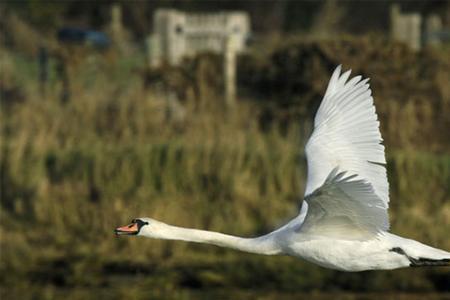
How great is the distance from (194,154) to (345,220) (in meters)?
6.55

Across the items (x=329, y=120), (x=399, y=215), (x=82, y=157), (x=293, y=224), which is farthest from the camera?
(x=82, y=157)

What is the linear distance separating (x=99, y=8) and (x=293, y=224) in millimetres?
23243

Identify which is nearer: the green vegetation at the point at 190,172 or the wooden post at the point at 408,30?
the green vegetation at the point at 190,172

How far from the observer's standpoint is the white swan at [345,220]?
7.32m

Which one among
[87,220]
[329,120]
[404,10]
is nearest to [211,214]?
[87,220]

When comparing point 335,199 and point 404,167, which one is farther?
point 404,167

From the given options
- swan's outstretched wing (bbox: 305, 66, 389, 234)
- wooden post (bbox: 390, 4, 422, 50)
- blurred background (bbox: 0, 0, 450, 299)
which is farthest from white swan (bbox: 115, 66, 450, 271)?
wooden post (bbox: 390, 4, 422, 50)

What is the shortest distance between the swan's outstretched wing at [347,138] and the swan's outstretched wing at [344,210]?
51 cm

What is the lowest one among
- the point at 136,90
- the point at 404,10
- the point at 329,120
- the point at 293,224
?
the point at 293,224

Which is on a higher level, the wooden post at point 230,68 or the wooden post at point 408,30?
the wooden post at point 408,30

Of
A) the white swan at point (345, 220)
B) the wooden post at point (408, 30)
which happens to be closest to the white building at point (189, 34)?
the wooden post at point (408, 30)

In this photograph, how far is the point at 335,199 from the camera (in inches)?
285

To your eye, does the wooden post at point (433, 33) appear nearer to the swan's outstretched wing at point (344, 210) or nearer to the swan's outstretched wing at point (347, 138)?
the swan's outstretched wing at point (347, 138)

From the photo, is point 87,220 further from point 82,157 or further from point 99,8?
point 99,8
